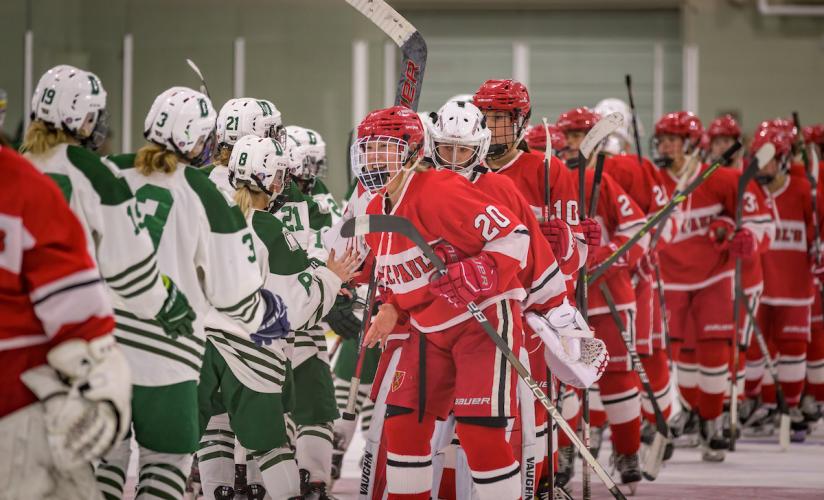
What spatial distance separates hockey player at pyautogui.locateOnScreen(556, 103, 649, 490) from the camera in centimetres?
477

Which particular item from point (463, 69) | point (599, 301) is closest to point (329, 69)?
point (463, 69)

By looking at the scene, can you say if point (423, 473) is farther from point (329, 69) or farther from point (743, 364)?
point (329, 69)

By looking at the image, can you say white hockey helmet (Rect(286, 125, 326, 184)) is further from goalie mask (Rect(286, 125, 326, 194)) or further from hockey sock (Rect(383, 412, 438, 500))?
hockey sock (Rect(383, 412, 438, 500))

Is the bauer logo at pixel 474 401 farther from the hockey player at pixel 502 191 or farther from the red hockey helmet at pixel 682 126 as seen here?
the red hockey helmet at pixel 682 126

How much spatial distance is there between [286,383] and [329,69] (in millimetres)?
7105

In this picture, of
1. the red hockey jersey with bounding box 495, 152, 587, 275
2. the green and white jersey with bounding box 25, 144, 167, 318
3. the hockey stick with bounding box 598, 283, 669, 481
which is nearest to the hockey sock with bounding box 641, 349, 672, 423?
the hockey stick with bounding box 598, 283, 669, 481

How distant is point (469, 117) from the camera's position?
3.67 metres

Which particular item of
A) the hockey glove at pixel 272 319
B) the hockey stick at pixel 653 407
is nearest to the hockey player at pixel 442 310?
the hockey glove at pixel 272 319

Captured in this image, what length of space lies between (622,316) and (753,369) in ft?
7.03

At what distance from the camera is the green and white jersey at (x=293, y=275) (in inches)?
142

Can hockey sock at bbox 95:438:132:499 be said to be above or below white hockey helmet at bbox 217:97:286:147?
below

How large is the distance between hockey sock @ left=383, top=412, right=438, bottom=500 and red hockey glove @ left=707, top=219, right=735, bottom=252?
2814 mm

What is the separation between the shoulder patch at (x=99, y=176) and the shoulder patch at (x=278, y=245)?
85 centimetres

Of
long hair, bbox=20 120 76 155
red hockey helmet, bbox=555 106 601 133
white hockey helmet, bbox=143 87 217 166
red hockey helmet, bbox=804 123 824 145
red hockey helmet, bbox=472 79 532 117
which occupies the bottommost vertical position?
long hair, bbox=20 120 76 155
